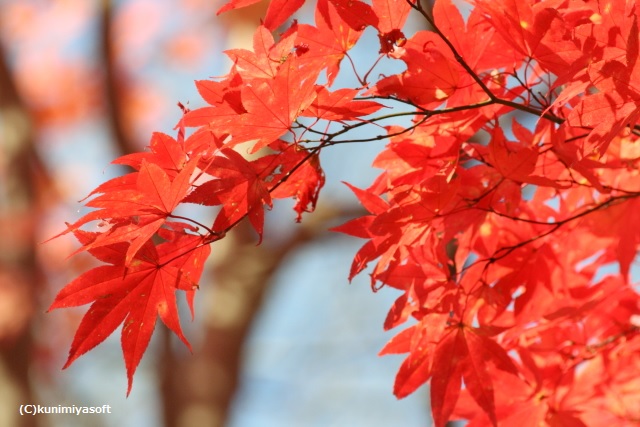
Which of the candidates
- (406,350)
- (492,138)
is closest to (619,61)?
(492,138)

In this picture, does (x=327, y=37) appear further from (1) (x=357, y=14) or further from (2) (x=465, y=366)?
(2) (x=465, y=366)

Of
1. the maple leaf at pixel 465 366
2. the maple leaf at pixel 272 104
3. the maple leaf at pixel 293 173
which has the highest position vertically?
the maple leaf at pixel 272 104

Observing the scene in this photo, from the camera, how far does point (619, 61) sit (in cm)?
56

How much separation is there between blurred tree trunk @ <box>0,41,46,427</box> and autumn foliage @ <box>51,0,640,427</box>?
2.00m

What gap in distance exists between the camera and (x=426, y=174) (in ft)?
2.54

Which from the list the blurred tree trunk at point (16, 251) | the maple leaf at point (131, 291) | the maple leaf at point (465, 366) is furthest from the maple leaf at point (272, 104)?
the blurred tree trunk at point (16, 251)

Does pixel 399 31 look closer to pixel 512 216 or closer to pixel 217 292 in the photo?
pixel 512 216

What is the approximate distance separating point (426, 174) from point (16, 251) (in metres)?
2.30

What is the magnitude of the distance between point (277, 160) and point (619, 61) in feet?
1.04

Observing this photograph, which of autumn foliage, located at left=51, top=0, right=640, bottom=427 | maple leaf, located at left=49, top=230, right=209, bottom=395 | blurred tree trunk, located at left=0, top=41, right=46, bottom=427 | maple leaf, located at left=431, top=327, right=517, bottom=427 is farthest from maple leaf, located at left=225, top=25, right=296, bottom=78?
blurred tree trunk, located at left=0, top=41, right=46, bottom=427

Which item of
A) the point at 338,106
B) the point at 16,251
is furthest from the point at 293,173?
the point at 16,251

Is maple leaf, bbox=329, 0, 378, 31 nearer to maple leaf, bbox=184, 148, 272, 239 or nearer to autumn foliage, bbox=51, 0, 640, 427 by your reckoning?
autumn foliage, bbox=51, 0, 640, 427

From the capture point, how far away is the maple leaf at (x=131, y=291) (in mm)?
622

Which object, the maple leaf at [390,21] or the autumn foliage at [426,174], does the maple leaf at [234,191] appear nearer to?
the autumn foliage at [426,174]
